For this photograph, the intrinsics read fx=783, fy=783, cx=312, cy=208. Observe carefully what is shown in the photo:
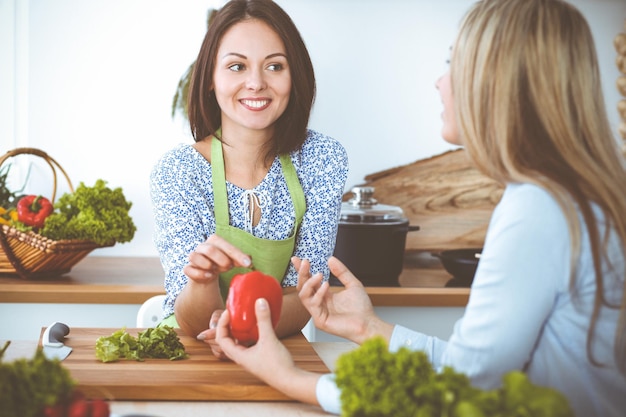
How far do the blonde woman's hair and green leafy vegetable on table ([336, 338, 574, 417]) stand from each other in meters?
0.31

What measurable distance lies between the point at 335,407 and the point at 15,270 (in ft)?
5.65

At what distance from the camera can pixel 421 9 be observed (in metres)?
3.02

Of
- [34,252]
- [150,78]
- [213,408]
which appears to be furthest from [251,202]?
[150,78]

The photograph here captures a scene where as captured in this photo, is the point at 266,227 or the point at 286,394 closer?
→ the point at 286,394

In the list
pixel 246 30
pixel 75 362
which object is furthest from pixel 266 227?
pixel 75 362

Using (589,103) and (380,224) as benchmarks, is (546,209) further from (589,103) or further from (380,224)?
(380,224)

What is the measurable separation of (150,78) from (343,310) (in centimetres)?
181

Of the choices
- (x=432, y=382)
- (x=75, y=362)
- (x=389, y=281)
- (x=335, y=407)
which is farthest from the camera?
(x=389, y=281)

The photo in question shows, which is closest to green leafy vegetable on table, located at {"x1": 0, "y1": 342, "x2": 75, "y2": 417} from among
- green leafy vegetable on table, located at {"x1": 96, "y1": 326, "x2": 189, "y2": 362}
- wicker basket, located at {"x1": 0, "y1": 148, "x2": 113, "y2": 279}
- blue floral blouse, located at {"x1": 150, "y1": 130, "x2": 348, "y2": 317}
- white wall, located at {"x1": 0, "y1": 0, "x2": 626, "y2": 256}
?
green leafy vegetable on table, located at {"x1": 96, "y1": 326, "x2": 189, "y2": 362}

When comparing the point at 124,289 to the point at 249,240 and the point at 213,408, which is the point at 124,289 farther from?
the point at 213,408

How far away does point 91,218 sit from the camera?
247 cm

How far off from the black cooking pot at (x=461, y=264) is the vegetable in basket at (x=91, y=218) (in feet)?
3.52

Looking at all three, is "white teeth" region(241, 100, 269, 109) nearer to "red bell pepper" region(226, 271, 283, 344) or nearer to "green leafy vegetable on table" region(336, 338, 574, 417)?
"red bell pepper" region(226, 271, 283, 344)

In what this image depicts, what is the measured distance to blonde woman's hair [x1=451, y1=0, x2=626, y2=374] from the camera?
101 cm
